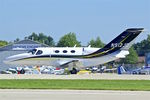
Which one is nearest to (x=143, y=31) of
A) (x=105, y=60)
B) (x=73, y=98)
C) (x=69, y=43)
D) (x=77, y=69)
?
(x=105, y=60)

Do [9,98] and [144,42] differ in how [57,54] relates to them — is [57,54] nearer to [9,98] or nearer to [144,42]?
[9,98]

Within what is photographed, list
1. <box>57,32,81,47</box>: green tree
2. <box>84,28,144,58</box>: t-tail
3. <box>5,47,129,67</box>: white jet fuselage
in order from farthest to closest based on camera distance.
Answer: <box>57,32,81,47</box>: green tree < <box>84,28,144,58</box>: t-tail < <box>5,47,129,67</box>: white jet fuselage

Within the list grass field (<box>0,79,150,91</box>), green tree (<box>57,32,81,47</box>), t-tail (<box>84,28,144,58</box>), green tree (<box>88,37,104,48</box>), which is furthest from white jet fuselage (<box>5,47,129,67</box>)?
green tree (<box>88,37,104,48</box>)

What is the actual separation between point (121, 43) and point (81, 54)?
4362 millimetres

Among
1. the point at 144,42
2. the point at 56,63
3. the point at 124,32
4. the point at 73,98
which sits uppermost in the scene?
the point at 144,42

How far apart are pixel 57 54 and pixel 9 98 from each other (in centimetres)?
2818

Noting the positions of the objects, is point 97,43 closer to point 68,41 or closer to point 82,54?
point 68,41

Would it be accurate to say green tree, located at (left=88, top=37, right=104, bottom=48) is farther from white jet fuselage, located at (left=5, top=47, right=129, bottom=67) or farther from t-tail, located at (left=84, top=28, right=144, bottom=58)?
white jet fuselage, located at (left=5, top=47, right=129, bottom=67)

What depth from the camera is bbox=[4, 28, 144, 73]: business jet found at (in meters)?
42.1

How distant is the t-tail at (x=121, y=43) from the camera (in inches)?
1672

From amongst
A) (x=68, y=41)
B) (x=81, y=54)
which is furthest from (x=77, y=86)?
(x=68, y=41)

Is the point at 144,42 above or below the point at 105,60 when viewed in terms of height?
above

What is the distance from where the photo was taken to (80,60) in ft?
139

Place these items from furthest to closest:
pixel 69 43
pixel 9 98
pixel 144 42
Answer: pixel 144 42, pixel 69 43, pixel 9 98
